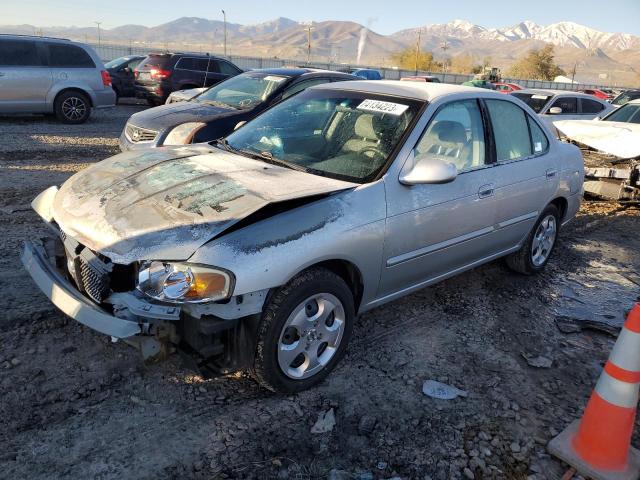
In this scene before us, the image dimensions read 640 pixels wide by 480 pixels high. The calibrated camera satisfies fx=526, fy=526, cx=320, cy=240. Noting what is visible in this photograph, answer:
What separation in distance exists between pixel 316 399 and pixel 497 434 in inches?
40.1

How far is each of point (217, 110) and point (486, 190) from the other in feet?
15.8

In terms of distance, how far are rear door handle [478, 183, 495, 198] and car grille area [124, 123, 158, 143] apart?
4.80 m

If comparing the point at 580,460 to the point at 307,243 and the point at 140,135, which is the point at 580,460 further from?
the point at 140,135

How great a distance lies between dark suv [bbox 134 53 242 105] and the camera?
14703mm

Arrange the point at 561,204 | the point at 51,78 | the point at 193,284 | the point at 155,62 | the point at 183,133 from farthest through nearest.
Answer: the point at 155,62 < the point at 51,78 < the point at 183,133 < the point at 561,204 < the point at 193,284

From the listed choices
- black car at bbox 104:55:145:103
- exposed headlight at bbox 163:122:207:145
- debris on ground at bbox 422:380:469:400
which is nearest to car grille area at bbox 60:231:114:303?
debris on ground at bbox 422:380:469:400

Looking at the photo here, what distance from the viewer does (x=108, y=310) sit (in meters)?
2.70

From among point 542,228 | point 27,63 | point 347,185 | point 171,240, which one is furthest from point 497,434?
point 27,63

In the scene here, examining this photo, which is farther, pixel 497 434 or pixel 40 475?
pixel 497 434

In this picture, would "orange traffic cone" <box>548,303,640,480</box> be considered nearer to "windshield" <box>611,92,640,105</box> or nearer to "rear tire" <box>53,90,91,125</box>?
"rear tire" <box>53,90,91,125</box>

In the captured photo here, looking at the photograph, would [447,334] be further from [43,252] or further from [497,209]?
[43,252]

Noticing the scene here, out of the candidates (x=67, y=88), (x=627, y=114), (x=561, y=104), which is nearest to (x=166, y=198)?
(x=627, y=114)

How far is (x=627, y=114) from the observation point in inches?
373

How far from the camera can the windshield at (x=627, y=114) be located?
929 cm
